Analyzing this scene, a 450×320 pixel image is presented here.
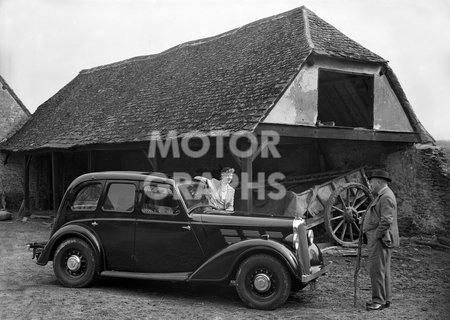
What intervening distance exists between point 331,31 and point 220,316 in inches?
341

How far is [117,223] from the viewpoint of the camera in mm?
6984

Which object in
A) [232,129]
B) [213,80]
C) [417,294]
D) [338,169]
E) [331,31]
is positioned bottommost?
[417,294]

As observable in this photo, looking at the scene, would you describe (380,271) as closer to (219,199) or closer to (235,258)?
(235,258)

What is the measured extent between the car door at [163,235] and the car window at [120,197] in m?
0.18

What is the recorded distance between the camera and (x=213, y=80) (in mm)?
13422

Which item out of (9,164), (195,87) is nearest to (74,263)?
(195,87)

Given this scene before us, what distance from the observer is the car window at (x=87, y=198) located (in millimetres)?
7238

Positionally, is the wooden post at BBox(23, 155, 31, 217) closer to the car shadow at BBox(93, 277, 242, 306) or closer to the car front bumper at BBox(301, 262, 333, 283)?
the car shadow at BBox(93, 277, 242, 306)

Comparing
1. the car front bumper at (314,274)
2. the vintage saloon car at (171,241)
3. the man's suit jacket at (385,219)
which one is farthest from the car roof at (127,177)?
the man's suit jacket at (385,219)

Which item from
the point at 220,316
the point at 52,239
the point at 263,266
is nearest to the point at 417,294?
the point at 263,266

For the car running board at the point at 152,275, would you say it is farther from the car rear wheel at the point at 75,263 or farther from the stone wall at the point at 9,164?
→ the stone wall at the point at 9,164

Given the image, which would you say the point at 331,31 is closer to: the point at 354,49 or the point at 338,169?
the point at 354,49

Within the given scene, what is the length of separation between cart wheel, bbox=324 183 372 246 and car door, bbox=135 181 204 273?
4919mm

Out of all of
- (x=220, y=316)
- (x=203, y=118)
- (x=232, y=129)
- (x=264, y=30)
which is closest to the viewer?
(x=220, y=316)
